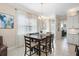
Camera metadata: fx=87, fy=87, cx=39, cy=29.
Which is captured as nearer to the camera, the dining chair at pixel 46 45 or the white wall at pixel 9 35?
the white wall at pixel 9 35

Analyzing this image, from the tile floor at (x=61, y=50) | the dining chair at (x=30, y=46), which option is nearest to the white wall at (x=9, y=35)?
the tile floor at (x=61, y=50)

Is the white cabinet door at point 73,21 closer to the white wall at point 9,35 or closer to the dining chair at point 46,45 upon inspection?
the dining chair at point 46,45

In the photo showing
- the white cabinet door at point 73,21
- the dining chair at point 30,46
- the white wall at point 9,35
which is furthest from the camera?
the white cabinet door at point 73,21

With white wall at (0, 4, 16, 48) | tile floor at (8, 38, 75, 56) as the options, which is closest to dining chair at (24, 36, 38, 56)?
tile floor at (8, 38, 75, 56)

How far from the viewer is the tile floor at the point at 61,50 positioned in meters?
2.72

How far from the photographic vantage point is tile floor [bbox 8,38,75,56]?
2721mm

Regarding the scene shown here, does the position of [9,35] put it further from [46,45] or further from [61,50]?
[61,50]

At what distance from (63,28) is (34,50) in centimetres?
131

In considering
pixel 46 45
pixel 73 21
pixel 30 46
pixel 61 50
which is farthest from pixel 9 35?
pixel 73 21

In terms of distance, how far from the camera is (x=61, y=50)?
9.93 feet

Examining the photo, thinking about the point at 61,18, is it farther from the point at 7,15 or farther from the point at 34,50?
the point at 7,15

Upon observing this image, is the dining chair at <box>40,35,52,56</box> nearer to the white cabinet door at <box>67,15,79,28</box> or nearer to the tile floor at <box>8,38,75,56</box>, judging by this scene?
the tile floor at <box>8,38,75,56</box>

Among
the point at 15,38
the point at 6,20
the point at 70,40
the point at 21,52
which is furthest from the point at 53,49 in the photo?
the point at 6,20

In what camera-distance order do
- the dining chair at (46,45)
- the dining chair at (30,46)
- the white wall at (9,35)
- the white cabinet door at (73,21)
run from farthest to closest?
the white cabinet door at (73,21), the dining chair at (46,45), the dining chair at (30,46), the white wall at (9,35)
